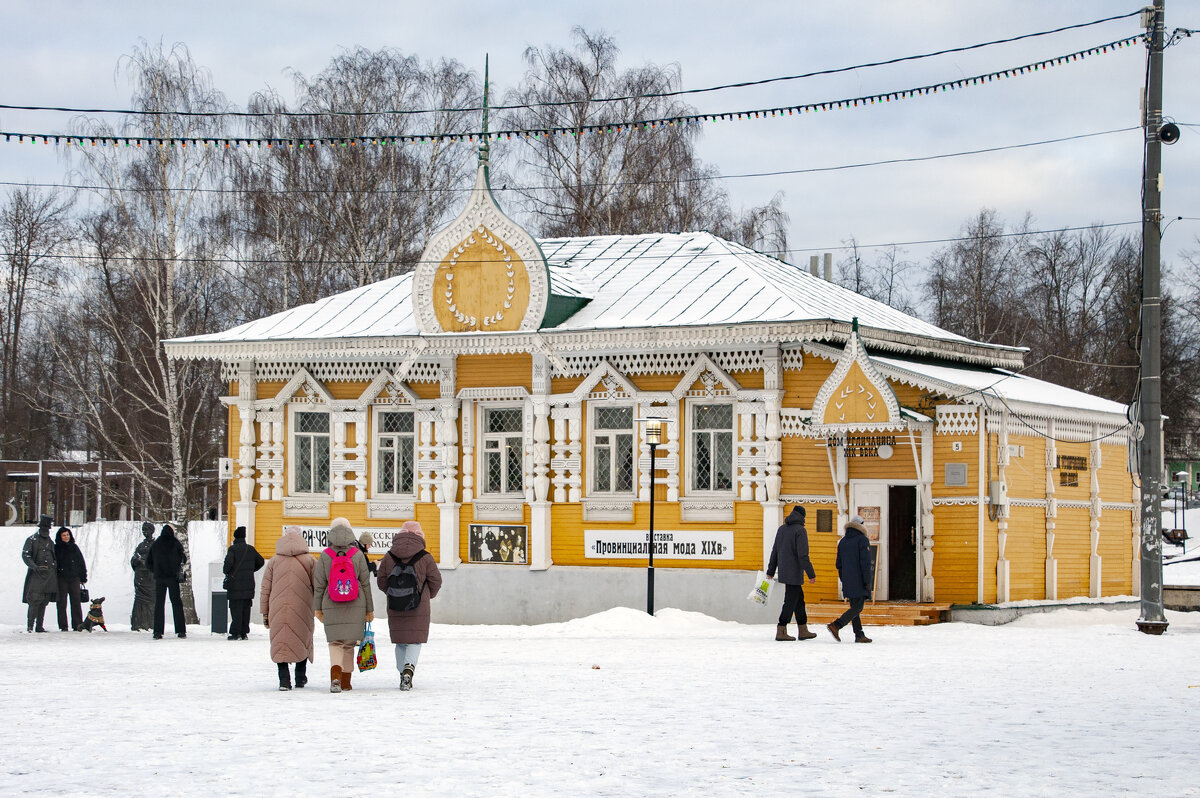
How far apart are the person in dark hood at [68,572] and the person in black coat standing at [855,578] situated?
10823 mm

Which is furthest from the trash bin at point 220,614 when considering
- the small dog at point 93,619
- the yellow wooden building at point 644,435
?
the yellow wooden building at point 644,435

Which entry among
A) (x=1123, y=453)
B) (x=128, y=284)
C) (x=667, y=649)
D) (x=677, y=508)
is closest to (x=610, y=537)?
(x=677, y=508)

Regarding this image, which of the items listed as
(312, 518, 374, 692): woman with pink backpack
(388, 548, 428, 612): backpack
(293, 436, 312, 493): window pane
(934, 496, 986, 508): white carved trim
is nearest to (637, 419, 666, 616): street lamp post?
(934, 496, 986, 508): white carved trim

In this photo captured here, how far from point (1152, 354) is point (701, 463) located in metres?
7.05

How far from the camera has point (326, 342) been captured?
25969 millimetres

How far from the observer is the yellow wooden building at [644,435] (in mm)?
22531

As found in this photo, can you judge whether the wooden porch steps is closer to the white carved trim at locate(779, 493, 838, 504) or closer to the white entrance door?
the white entrance door

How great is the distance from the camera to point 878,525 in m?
23.0

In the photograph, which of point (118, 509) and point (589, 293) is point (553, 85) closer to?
point (589, 293)

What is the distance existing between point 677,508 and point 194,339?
9007mm

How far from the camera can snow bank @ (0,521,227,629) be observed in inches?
1413

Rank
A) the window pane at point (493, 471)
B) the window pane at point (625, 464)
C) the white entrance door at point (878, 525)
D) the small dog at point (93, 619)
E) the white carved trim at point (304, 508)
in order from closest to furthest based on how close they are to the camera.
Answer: the small dog at point (93, 619) < the white entrance door at point (878, 525) < the window pane at point (625, 464) < the window pane at point (493, 471) < the white carved trim at point (304, 508)

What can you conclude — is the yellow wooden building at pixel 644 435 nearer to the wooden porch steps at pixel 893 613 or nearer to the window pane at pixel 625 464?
the window pane at pixel 625 464

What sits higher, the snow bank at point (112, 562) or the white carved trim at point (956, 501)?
the white carved trim at point (956, 501)
